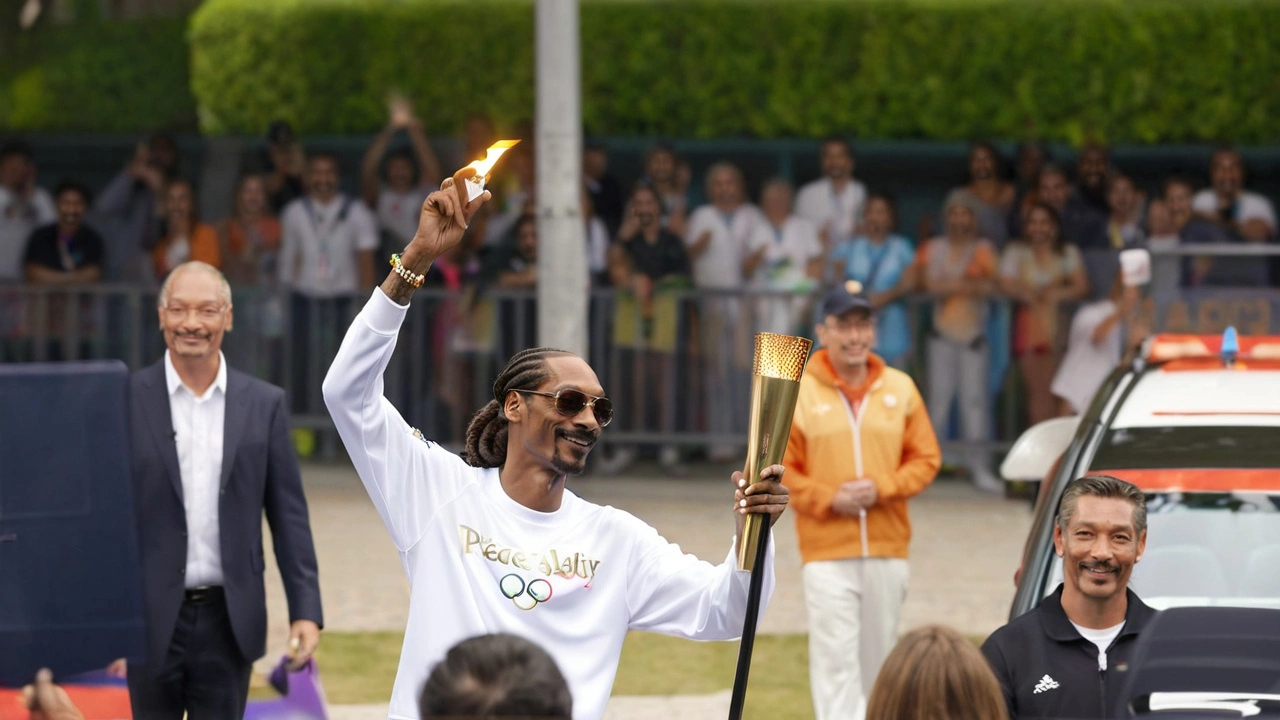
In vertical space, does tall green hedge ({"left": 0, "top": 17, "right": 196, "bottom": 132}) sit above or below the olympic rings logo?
above

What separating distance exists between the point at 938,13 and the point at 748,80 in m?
1.54

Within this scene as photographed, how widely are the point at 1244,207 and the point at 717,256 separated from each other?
3.49m

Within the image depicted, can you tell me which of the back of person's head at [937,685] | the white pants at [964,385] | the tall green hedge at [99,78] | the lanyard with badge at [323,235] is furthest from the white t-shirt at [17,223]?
the back of person's head at [937,685]

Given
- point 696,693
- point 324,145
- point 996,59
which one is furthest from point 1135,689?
point 324,145

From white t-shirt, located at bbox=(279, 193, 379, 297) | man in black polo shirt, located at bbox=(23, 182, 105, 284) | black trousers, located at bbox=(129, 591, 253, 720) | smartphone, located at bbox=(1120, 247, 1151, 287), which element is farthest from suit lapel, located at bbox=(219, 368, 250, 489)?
man in black polo shirt, located at bbox=(23, 182, 105, 284)

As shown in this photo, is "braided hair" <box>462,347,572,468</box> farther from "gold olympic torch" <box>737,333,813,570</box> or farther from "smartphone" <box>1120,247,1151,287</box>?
"smartphone" <box>1120,247,1151,287</box>

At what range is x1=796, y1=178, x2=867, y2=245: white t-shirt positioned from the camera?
44.6ft

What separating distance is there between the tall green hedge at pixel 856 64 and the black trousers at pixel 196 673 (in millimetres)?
10257

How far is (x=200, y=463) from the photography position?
19.9ft

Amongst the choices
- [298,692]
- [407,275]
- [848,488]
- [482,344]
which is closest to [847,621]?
[848,488]

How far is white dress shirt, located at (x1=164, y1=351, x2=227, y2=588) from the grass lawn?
2.15m

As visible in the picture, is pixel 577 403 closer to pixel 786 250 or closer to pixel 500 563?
pixel 500 563

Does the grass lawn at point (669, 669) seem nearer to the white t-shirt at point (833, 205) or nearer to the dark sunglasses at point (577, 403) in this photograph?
the dark sunglasses at point (577, 403)

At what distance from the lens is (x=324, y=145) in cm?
1678
